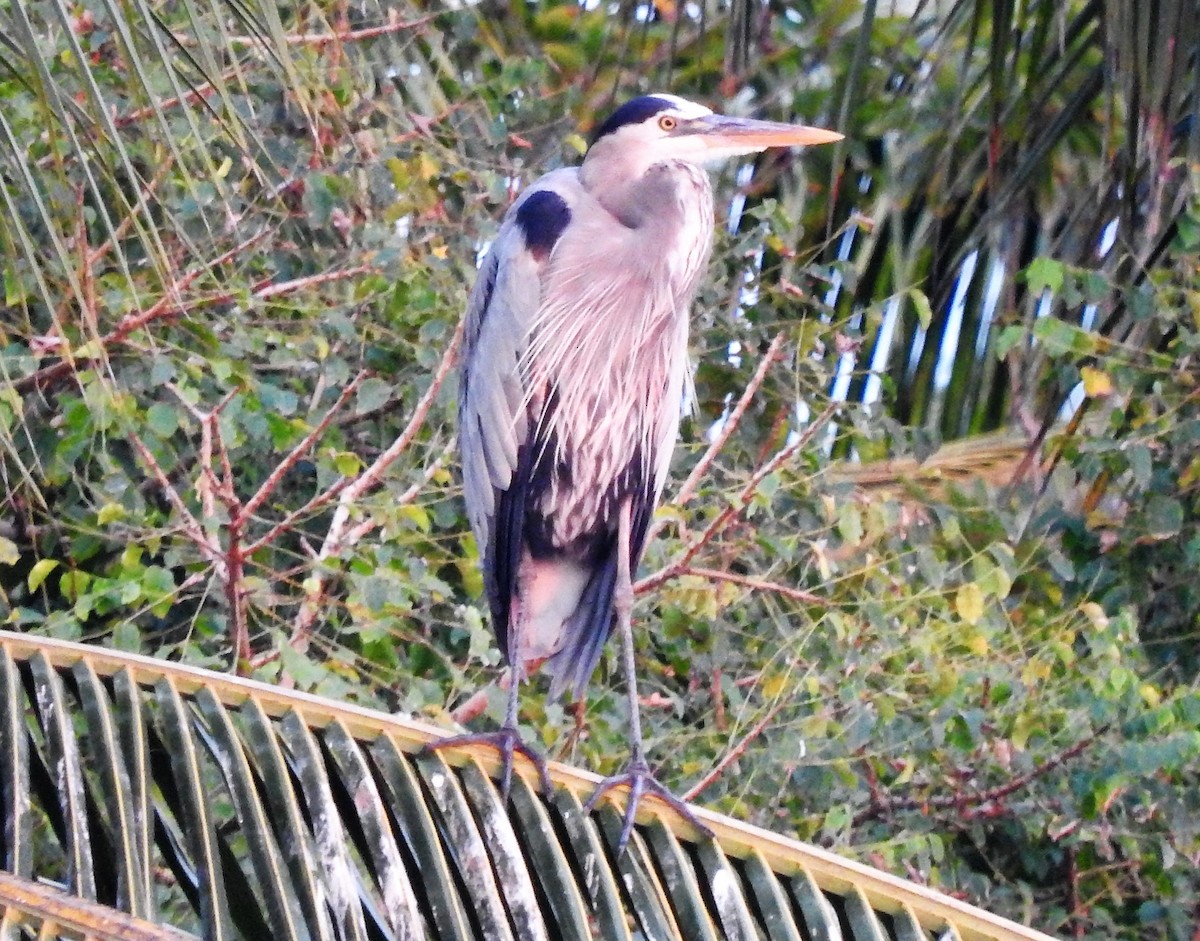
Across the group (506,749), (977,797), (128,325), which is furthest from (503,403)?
A: (977,797)

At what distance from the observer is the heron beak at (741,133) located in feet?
9.87

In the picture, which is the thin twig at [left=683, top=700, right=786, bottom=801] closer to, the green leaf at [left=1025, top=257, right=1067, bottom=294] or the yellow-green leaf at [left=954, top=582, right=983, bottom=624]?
the yellow-green leaf at [left=954, top=582, right=983, bottom=624]

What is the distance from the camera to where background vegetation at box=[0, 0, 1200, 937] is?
9.61ft

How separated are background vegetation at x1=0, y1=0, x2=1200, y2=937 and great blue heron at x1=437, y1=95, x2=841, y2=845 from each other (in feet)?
0.32

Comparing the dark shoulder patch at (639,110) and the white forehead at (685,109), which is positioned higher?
the dark shoulder patch at (639,110)

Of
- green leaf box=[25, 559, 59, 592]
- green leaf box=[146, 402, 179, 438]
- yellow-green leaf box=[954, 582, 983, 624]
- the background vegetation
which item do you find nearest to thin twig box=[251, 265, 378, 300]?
the background vegetation

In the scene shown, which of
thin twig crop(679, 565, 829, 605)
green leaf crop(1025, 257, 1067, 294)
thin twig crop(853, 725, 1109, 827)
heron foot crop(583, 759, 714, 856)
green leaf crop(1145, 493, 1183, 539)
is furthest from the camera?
green leaf crop(1145, 493, 1183, 539)

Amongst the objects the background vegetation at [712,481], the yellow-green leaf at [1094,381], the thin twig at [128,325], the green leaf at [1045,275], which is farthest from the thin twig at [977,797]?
the thin twig at [128,325]

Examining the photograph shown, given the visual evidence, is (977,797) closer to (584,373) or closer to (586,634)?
(586,634)

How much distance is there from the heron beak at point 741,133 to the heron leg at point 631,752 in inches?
25.9

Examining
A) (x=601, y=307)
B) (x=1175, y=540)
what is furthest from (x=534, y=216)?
(x=1175, y=540)

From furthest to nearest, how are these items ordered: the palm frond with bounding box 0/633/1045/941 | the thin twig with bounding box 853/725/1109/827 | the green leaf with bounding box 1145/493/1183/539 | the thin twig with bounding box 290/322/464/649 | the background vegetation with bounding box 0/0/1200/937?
the green leaf with bounding box 1145/493/1183/539, the thin twig with bounding box 853/725/1109/827, the background vegetation with bounding box 0/0/1200/937, the thin twig with bounding box 290/322/464/649, the palm frond with bounding box 0/633/1045/941

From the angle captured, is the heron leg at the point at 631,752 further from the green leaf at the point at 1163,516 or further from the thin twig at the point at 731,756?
the green leaf at the point at 1163,516

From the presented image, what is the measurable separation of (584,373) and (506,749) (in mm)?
979
